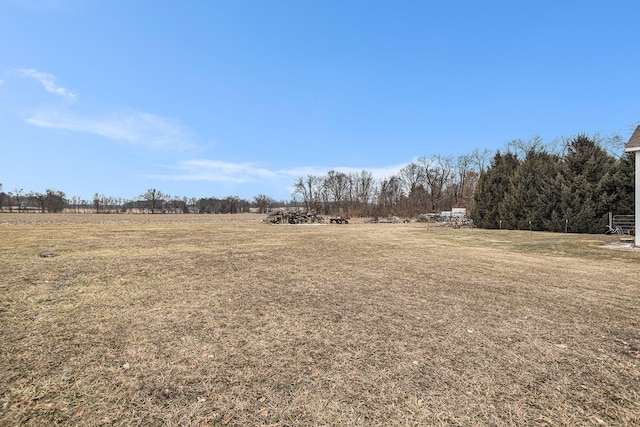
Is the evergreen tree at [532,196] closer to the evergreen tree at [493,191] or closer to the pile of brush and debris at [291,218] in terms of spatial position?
the evergreen tree at [493,191]

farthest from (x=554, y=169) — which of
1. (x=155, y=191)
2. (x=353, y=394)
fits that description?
(x=155, y=191)

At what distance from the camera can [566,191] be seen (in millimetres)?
19438

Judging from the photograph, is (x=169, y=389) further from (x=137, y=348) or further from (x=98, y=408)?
(x=137, y=348)

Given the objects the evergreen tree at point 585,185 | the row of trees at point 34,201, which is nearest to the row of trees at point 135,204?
the row of trees at point 34,201

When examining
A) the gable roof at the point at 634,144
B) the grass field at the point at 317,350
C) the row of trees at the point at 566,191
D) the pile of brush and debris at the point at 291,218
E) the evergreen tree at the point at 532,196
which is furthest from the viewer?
the pile of brush and debris at the point at 291,218

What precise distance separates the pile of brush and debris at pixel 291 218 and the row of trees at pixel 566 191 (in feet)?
61.1

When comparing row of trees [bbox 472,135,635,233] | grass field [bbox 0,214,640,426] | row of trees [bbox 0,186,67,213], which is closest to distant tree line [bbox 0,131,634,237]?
row of trees [bbox 472,135,635,233]

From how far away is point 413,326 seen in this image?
391 centimetres

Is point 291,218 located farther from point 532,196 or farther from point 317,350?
point 317,350

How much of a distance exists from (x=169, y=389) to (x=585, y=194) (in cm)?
2428

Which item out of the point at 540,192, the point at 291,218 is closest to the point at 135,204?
the point at 291,218

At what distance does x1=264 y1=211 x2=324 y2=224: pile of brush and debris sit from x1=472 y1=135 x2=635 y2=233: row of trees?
18.6 m

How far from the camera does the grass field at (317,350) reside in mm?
2260

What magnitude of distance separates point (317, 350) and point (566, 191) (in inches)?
904
